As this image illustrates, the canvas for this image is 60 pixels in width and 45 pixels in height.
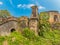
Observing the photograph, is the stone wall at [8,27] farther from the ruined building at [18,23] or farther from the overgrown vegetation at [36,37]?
the overgrown vegetation at [36,37]

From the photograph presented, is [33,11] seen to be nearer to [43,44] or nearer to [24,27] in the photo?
[24,27]

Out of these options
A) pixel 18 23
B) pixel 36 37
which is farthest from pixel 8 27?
pixel 36 37

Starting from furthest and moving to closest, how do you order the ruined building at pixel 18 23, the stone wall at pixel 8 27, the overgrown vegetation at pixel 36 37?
the ruined building at pixel 18 23, the stone wall at pixel 8 27, the overgrown vegetation at pixel 36 37

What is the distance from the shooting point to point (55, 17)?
42.3 meters

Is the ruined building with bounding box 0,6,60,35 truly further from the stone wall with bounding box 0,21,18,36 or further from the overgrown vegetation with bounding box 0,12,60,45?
the overgrown vegetation with bounding box 0,12,60,45

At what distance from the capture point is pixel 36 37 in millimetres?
32625

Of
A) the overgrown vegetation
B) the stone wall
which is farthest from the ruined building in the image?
the overgrown vegetation

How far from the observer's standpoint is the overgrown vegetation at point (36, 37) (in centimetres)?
3137

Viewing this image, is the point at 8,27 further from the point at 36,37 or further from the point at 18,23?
the point at 36,37

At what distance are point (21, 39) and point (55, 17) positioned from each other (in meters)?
11.8

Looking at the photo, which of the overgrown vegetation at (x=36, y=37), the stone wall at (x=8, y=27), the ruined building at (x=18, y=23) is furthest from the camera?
the ruined building at (x=18, y=23)

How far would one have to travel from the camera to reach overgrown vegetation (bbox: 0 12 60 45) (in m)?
31.4

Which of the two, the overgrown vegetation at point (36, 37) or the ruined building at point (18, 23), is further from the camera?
the ruined building at point (18, 23)


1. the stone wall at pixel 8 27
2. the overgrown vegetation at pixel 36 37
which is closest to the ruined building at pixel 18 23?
the stone wall at pixel 8 27
